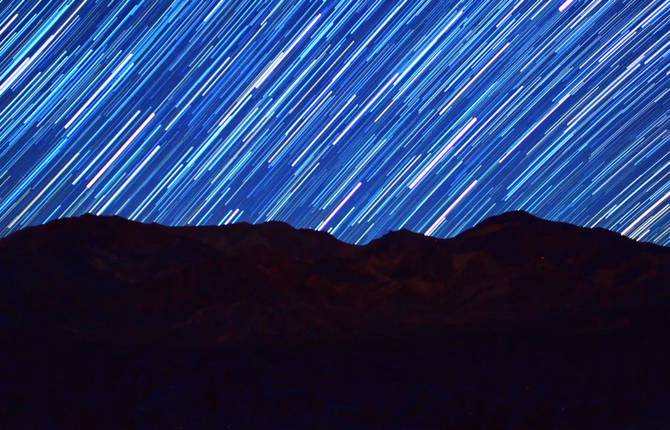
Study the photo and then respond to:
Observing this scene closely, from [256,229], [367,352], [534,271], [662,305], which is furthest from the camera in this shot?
[256,229]

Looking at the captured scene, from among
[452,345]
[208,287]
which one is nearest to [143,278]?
[208,287]

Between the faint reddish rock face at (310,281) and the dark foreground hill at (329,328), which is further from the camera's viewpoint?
the faint reddish rock face at (310,281)

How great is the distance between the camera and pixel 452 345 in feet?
47.2

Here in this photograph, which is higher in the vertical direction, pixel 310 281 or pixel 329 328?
pixel 310 281

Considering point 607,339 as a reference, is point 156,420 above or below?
below

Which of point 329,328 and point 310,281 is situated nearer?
point 329,328

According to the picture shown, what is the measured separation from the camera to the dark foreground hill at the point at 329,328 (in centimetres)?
1217

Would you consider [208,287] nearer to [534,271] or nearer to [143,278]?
[143,278]

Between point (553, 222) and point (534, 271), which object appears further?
point (553, 222)

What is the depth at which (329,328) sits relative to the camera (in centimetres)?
1525

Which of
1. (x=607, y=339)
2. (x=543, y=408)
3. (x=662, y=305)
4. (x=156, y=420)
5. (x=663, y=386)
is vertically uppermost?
(x=662, y=305)

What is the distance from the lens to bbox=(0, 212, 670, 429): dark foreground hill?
1217 centimetres

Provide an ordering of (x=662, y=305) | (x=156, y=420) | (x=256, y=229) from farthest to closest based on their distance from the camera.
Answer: (x=256, y=229)
(x=662, y=305)
(x=156, y=420)

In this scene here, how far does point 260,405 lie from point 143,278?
16.2 feet
